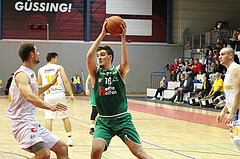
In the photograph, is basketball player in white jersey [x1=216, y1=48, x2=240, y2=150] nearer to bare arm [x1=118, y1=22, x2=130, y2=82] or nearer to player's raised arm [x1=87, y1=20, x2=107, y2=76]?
bare arm [x1=118, y1=22, x2=130, y2=82]

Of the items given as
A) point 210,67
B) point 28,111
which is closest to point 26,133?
point 28,111

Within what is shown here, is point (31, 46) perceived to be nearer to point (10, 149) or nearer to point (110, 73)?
point (110, 73)

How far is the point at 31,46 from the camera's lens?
4078 millimetres

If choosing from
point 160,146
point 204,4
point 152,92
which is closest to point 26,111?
point 160,146

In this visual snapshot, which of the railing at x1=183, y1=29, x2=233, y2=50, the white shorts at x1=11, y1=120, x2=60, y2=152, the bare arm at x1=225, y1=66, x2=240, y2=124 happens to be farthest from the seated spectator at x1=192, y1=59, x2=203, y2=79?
the white shorts at x1=11, y1=120, x2=60, y2=152

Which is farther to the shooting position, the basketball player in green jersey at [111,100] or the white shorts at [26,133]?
the basketball player in green jersey at [111,100]

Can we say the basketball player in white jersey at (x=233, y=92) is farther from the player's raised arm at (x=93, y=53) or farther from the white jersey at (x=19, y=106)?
the white jersey at (x=19, y=106)

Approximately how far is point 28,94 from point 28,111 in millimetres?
292

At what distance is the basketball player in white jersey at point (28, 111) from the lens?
3.86 metres

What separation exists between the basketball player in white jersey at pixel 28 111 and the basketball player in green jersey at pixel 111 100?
520 mm

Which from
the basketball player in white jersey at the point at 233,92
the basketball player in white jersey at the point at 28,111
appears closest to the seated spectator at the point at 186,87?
the basketball player in white jersey at the point at 233,92

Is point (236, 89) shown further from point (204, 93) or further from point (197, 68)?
point (197, 68)

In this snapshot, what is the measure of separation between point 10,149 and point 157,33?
21690 millimetres

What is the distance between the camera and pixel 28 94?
3814 millimetres
